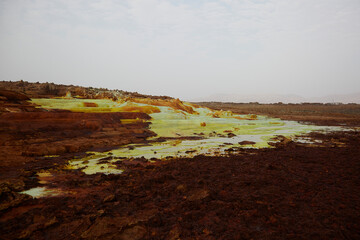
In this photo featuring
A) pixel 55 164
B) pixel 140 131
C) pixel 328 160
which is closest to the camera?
pixel 55 164

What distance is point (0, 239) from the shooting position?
2.31 meters

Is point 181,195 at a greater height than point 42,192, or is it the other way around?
point 181,195

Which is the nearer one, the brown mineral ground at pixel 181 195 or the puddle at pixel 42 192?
the brown mineral ground at pixel 181 195

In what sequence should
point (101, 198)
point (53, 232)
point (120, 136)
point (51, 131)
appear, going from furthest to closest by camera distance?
point (120, 136) < point (51, 131) < point (101, 198) < point (53, 232)

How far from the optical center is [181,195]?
3465mm

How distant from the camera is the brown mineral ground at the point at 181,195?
2.50 meters

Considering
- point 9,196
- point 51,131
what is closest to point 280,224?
point 9,196

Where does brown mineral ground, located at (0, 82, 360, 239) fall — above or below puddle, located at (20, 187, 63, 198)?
above

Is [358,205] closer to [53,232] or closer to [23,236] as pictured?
[53,232]

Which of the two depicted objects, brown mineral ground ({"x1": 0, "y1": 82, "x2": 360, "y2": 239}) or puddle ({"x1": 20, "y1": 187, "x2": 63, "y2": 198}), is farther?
puddle ({"x1": 20, "y1": 187, "x2": 63, "y2": 198})

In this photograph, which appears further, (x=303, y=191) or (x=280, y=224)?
(x=303, y=191)

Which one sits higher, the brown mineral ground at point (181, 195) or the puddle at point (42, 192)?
the brown mineral ground at point (181, 195)

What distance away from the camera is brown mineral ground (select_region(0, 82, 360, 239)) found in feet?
8.20

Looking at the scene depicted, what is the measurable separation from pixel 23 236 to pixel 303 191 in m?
4.06
